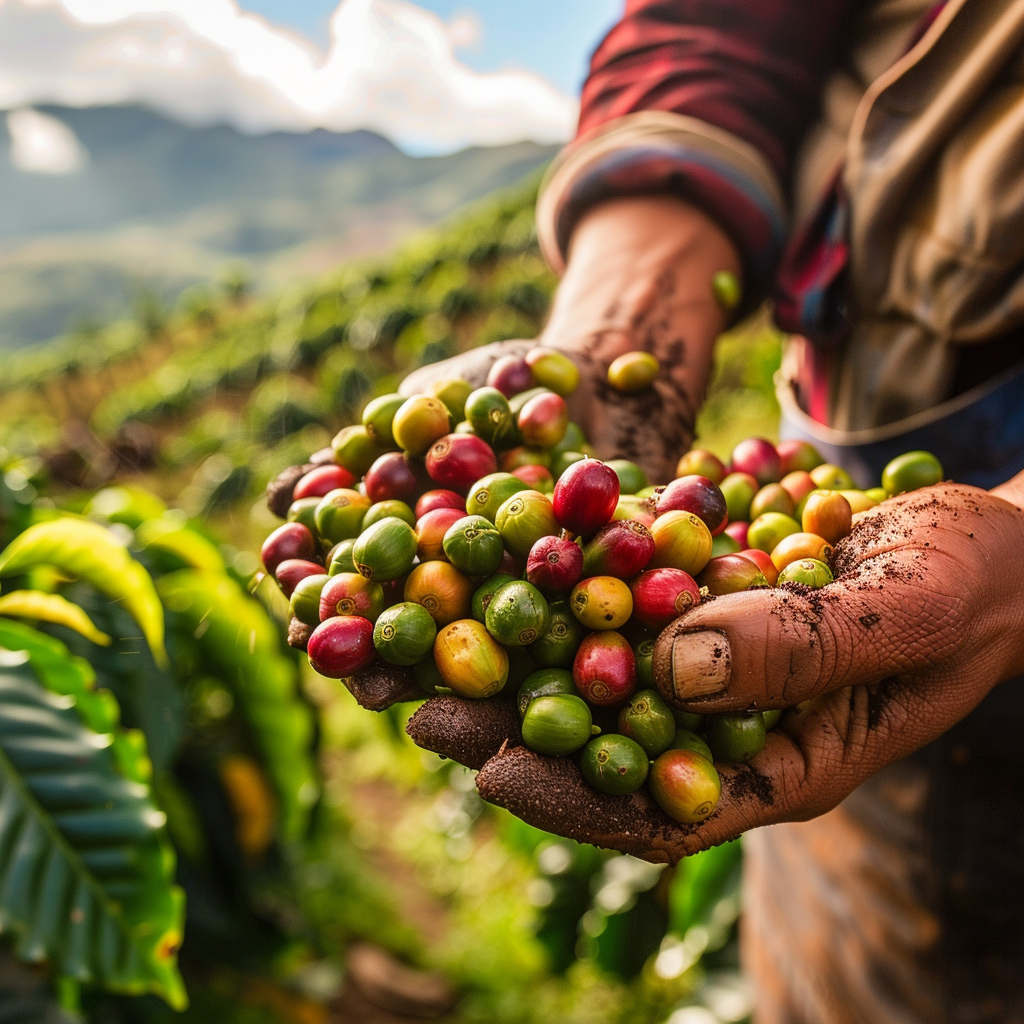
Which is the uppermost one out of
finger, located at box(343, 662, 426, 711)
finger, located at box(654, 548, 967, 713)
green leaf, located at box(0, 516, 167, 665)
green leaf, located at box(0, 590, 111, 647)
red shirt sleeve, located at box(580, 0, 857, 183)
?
red shirt sleeve, located at box(580, 0, 857, 183)

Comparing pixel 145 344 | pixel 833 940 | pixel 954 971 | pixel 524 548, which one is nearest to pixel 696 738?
pixel 524 548

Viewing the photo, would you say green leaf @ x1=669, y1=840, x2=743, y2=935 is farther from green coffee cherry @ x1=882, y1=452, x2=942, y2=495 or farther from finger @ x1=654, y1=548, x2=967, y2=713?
finger @ x1=654, y1=548, x2=967, y2=713

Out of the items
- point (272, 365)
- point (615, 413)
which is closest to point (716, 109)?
point (615, 413)

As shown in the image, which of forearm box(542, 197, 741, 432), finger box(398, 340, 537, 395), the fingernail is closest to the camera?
the fingernail

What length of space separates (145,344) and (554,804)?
22663 millimetres

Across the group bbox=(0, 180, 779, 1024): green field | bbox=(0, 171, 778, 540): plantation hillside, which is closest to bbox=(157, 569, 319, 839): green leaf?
bbox=(0, 180, 779, 1024): green field

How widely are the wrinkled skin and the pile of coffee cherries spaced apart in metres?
0.05

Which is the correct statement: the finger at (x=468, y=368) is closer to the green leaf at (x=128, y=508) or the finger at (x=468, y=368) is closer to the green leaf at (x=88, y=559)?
the green leaf at (x=88, y=559)

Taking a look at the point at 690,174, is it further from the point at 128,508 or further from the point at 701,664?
the point at 128,508

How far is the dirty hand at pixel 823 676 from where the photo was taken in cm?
119

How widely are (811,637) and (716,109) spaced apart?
172 centimetres

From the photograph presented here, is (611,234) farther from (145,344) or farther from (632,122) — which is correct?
(145,344)

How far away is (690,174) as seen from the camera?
223 centimetres

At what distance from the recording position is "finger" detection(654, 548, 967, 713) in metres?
1.18
